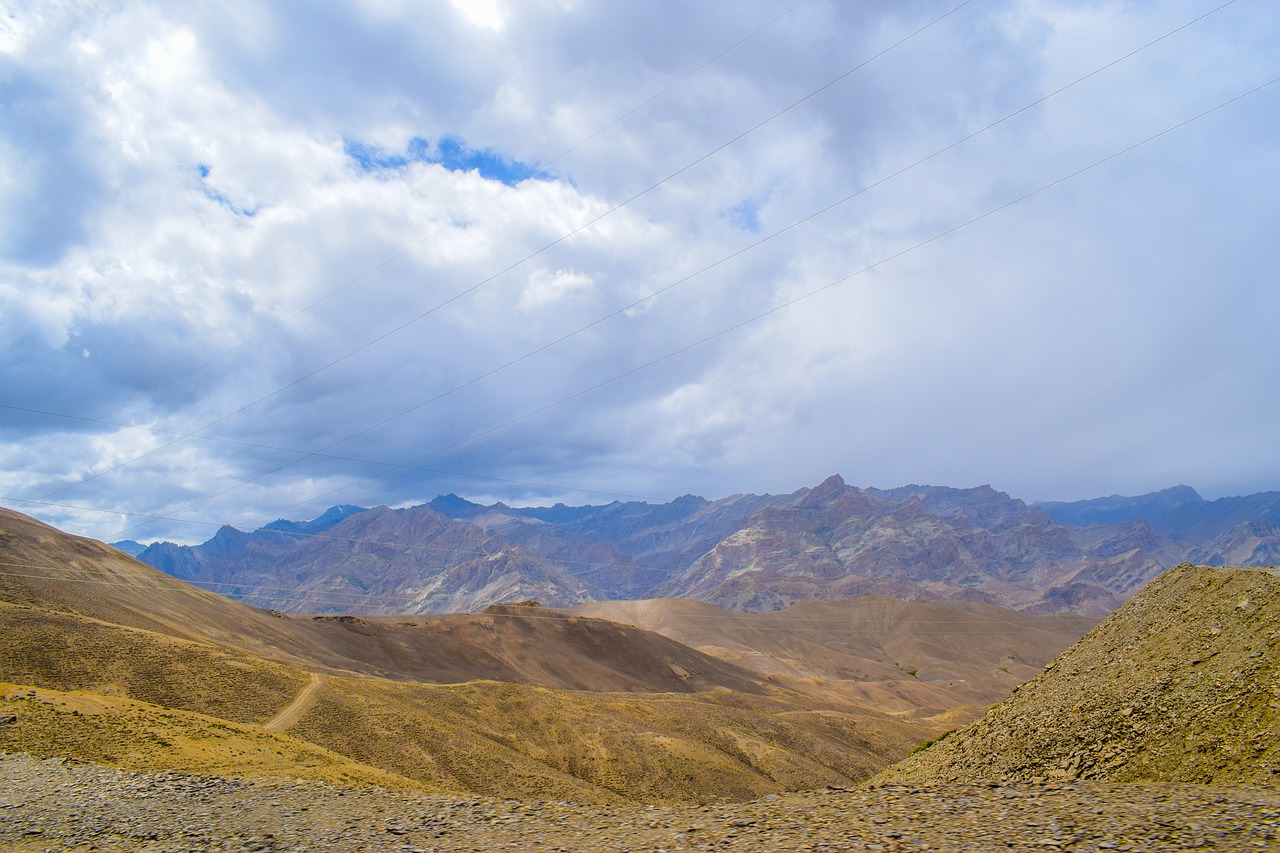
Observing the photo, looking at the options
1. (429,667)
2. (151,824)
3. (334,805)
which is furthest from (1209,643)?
(429,667)

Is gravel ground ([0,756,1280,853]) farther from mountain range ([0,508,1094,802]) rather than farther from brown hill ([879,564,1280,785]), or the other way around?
mountain range ([0,508,1094,802])

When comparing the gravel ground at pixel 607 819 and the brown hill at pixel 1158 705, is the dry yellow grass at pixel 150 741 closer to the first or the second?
the gravel ground at pixel 607 819

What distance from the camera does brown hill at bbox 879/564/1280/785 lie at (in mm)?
15664

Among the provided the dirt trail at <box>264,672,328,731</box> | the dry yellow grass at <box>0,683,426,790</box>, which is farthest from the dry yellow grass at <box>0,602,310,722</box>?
the dry yellow grass at <box>0,683,426,790</box>

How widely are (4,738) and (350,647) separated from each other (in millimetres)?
85634

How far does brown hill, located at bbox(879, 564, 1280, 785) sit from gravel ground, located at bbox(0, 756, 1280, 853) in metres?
2.04

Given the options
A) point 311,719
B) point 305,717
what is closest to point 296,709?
point 305,717

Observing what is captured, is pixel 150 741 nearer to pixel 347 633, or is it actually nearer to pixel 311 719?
pixel 311 719

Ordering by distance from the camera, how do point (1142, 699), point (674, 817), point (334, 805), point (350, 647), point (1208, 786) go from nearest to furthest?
point (1208, 786) < point (674, 817) < point (1142, 699) < point (334, 805) < point (350, 647)

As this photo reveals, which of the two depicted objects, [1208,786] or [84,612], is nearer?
[1208,786]

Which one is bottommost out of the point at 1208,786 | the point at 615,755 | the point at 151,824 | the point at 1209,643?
the point at 615,755

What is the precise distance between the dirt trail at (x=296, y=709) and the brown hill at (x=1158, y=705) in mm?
35606

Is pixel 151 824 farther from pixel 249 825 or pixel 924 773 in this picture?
pixel 924 773

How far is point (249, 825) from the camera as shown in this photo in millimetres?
18578
